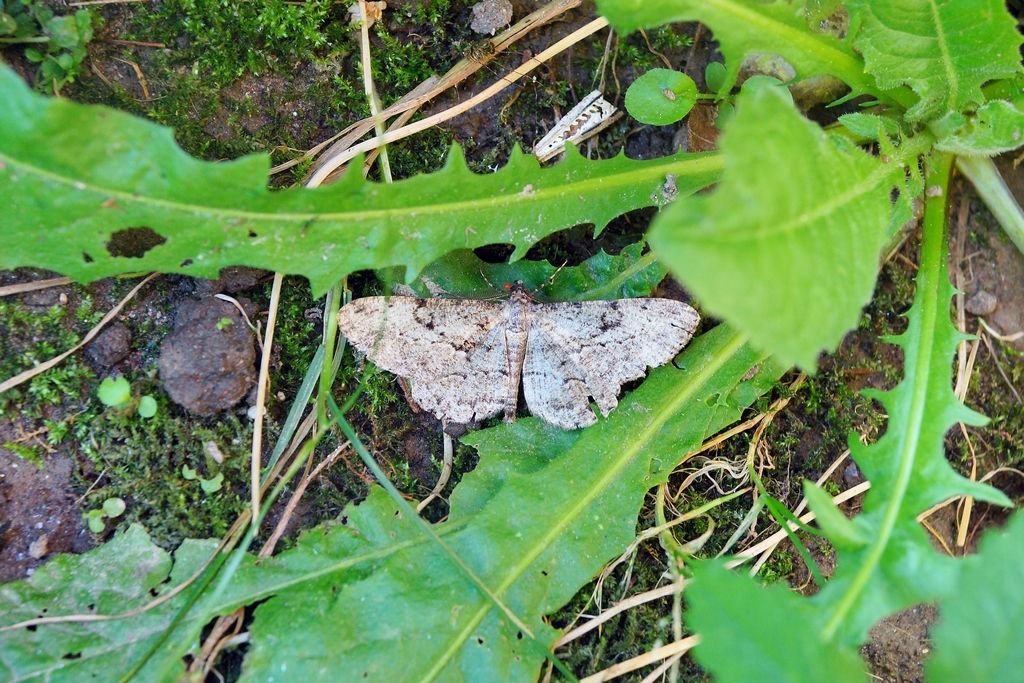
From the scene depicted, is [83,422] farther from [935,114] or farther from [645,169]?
[935,114]

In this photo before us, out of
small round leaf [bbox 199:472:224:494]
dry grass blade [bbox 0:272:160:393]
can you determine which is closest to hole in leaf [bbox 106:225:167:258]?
dry grass blade [bbox 0:272:160:393]

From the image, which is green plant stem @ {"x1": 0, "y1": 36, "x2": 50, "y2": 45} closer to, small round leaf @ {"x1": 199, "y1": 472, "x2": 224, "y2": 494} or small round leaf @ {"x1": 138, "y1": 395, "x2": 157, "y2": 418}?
small round leaf @ {"x1": 138, "y1": 395, "x2": 157, "y2": 418}

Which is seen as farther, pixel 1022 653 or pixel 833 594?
pixel 833 594

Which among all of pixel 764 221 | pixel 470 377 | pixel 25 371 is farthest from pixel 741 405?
pixel 25 371

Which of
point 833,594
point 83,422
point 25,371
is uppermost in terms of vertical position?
point 25,371

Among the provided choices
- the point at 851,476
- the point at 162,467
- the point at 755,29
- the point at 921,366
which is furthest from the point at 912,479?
the point at 162,467

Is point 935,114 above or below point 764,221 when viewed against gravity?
below

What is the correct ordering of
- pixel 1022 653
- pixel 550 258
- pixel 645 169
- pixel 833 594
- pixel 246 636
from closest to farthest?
pixel 1022 653
pixel 833 594
pixel 246 636
pixel 645 169
pixel 550 258
